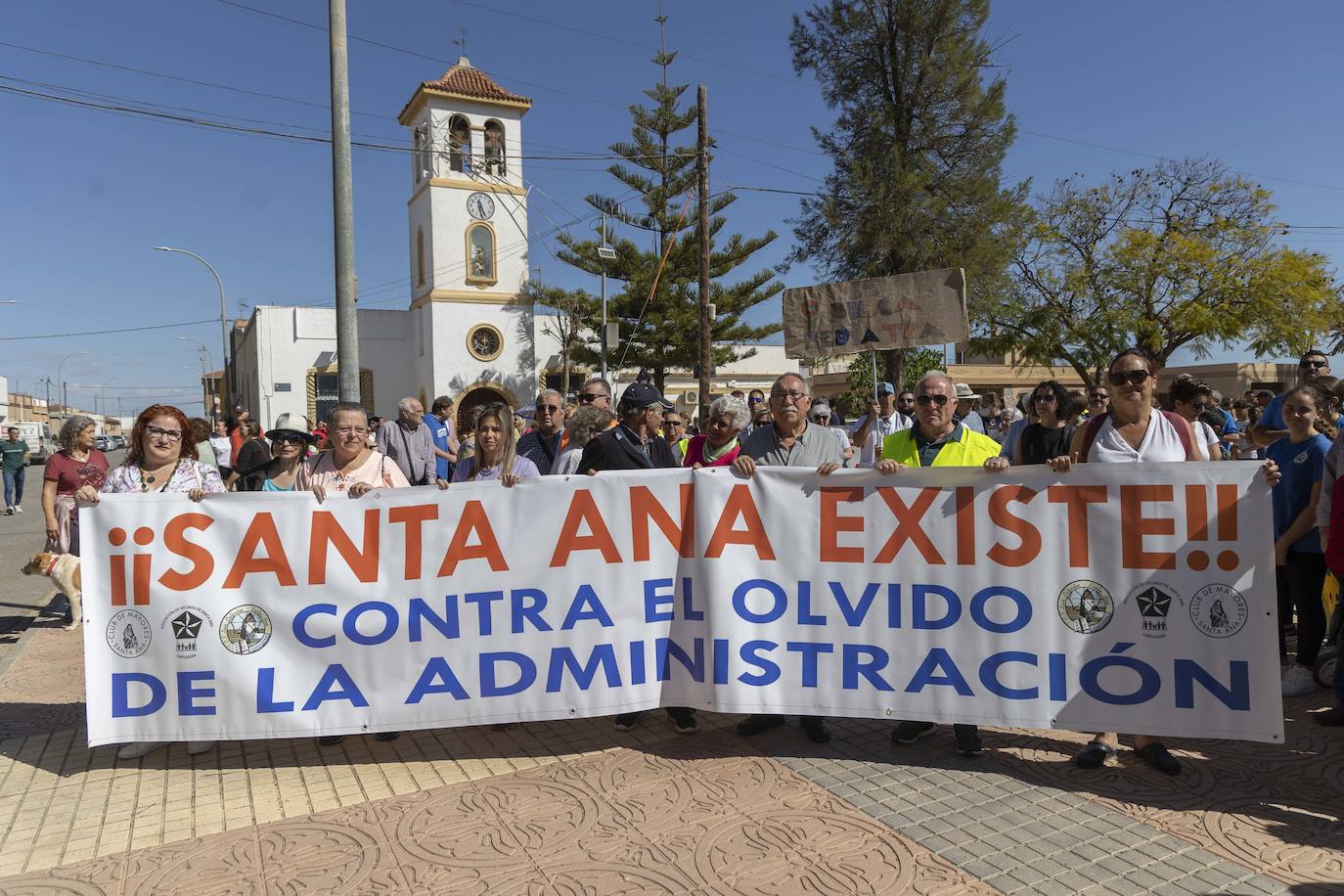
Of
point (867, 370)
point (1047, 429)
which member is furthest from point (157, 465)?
point (867, 370)

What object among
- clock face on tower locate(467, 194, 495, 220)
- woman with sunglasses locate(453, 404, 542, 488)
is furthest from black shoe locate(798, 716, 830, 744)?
clock face on tower locate(467, 194, 495, 220)

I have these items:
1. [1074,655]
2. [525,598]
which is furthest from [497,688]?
[1074,655]

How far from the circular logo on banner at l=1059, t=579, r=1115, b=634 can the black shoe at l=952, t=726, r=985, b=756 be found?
2.07 feet

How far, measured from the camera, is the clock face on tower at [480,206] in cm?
3369

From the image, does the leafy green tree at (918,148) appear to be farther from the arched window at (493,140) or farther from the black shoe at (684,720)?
the black shoe at (684,720)

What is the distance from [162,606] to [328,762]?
1019 millimetres

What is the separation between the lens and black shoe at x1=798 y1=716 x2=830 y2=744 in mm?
4055

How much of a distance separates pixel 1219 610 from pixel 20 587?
10510 millimetres

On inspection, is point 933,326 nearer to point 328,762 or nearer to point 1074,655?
point 1074,655

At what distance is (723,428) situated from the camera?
16.9 ft

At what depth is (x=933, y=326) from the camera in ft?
26.9

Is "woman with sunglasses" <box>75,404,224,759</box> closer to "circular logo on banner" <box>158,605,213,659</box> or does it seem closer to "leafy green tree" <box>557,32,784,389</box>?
"circular logo on banner" <box>158,605,213,659</box>

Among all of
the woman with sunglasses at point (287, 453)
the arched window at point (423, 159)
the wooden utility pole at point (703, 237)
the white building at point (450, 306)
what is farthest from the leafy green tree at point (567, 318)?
the woman with sunglasses at point (287, 453)

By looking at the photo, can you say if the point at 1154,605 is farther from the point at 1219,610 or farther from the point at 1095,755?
the point at 1095,755
